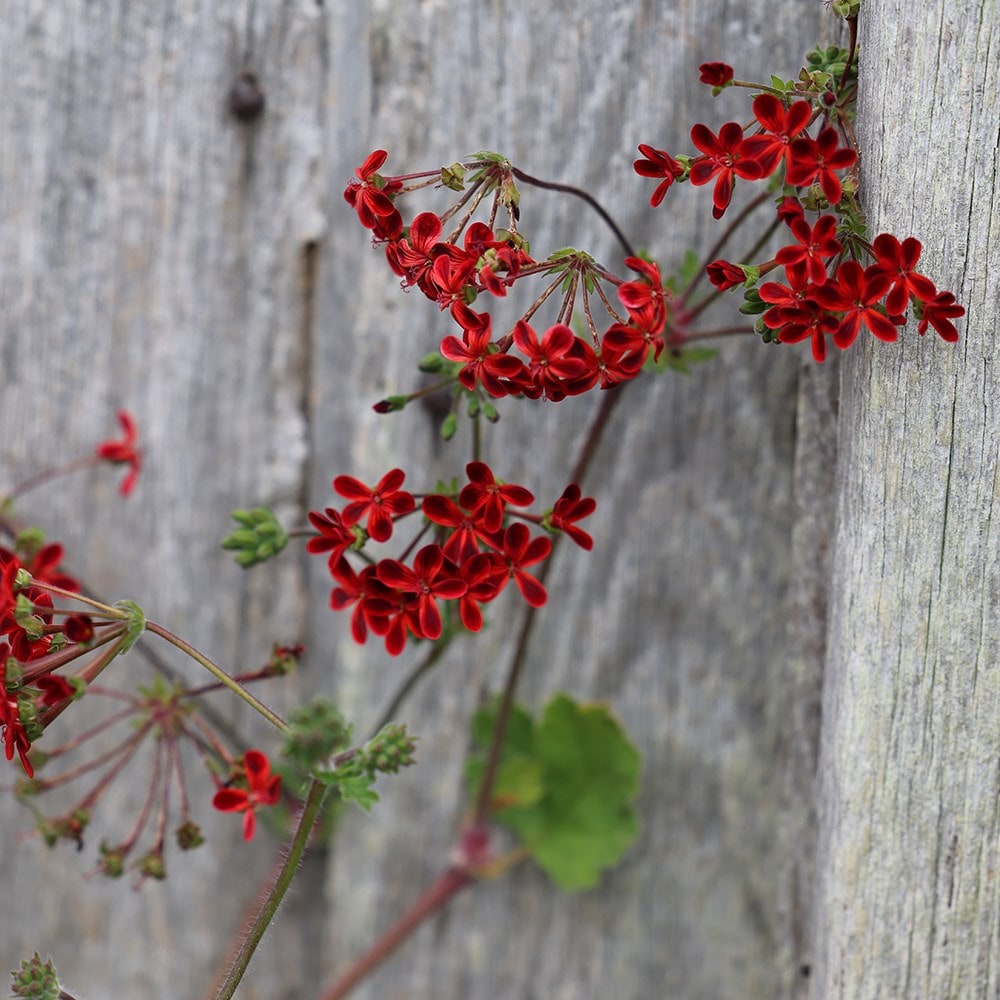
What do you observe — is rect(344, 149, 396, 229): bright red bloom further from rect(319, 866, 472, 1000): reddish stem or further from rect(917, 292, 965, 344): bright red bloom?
rect(319, 866, 472, 1000): reddish stem

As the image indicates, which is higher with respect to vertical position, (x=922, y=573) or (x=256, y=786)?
(x=922, y=573)

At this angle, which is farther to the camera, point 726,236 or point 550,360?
point 726,236

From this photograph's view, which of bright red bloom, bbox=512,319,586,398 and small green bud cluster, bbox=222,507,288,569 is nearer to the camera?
bright red bloom, bbox=512,319,586,398

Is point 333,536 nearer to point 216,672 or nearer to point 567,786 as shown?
point 216,672

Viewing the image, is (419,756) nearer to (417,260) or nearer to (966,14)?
(417,260)

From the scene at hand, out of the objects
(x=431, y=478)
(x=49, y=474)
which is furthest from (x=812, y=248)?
(x=49, y=474)

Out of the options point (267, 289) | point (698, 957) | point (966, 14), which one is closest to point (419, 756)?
point (698, 957)

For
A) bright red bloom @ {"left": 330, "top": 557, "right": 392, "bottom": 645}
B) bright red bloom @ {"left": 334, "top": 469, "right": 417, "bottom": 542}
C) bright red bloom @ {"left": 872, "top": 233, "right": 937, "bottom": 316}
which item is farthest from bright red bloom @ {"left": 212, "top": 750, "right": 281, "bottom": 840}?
bright red bloom @ {"left": 872, "top": 233, "right": 937, "bottom": 316}
